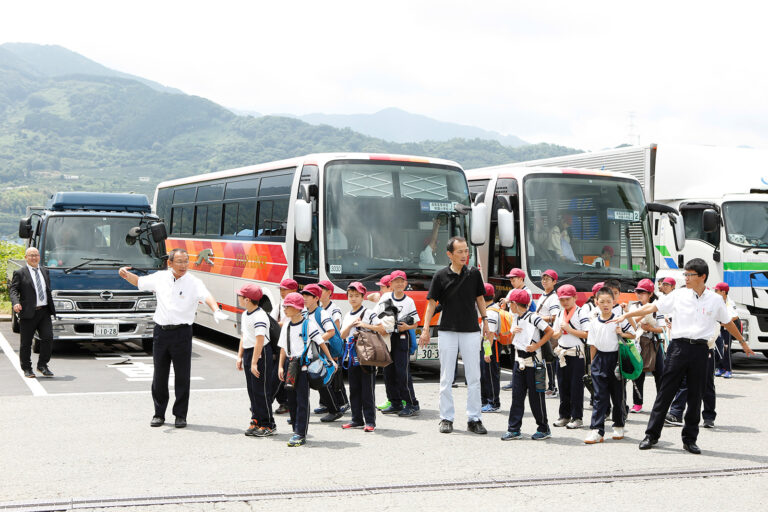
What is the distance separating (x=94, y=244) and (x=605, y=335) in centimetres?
978

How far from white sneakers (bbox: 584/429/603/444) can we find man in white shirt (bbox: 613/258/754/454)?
42cm

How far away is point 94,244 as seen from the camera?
51.1 feet

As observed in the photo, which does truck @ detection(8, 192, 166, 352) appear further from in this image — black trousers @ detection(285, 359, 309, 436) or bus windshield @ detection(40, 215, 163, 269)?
black trousers @ detection(285, 359, 309, 436)

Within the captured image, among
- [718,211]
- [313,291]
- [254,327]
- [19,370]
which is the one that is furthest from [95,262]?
[718,211]

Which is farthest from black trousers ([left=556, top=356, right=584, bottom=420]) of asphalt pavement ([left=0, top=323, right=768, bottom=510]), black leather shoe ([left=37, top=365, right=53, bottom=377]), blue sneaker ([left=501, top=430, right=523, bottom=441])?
black leather shoe ([left=37, top=365, right=53, bottom=377])

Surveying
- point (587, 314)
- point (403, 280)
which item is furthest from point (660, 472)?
point (403, 280)

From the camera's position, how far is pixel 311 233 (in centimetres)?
1303

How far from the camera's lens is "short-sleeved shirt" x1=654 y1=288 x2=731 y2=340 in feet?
27.1

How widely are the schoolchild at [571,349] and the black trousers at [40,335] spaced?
7.27 meters

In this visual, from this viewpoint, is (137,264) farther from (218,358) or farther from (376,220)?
(376,220)

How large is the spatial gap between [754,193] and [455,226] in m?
5.79

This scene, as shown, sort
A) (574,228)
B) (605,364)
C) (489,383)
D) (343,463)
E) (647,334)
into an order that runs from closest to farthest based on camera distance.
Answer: (343,463), (605,364), (647,334), (489,383), (574,228)

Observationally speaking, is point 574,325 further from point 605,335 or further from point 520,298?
point 520,298

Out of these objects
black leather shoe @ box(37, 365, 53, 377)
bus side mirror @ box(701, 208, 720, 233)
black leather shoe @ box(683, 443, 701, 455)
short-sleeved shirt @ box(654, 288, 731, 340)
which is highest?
bus side mirror @ box(701, 208, 720, 233)
